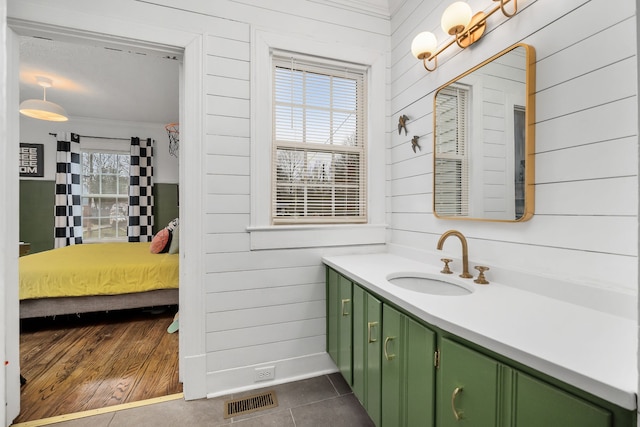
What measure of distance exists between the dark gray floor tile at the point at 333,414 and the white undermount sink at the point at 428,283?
→ 79 cm

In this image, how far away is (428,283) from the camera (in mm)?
1525

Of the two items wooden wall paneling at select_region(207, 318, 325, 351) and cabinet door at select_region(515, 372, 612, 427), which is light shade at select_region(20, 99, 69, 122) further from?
cabinet door at select_region(515, 372, 612, 427)

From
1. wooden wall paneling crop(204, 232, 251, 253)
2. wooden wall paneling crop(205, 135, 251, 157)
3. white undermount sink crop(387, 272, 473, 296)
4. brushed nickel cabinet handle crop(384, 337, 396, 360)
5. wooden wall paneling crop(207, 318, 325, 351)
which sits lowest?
wooden wall paneling crop(207, 318, 325, 351)

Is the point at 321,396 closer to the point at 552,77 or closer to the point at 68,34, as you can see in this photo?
the point at 552,77

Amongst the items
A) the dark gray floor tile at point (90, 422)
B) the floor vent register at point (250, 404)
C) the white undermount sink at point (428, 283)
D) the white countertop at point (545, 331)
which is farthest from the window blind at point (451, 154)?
the dark gray floor tile at point (90, 422)

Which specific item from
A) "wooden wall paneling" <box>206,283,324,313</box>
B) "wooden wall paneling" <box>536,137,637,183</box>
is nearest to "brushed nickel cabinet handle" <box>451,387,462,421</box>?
"wooden wall paneling" <box>536,137,637,183</box>

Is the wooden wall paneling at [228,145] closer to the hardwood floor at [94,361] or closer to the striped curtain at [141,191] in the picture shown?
the hardwood floor at [94,361]

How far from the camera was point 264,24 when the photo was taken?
73.1 inches

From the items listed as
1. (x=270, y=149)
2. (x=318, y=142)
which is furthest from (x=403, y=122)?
(x=270, y=149)

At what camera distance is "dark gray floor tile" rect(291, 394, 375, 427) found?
5.16 ft

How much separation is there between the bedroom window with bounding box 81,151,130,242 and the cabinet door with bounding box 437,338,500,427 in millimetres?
5370

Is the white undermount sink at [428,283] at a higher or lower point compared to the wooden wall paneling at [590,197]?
lower

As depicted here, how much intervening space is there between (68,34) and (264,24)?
42.9 inches

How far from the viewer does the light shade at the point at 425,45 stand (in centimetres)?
163
